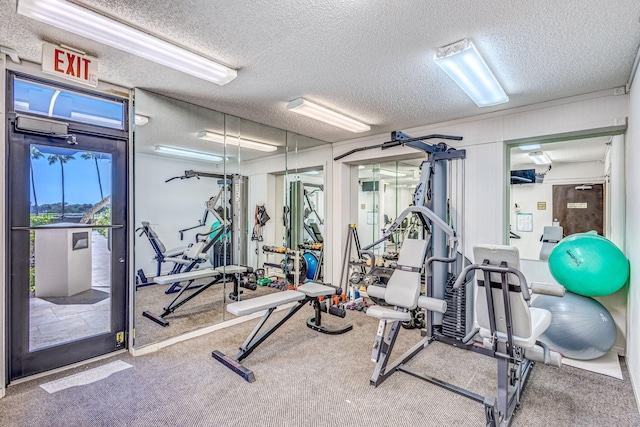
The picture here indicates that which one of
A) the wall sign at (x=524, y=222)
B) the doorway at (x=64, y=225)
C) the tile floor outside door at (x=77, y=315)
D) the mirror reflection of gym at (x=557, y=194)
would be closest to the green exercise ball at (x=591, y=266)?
the mirror reflection of gym at (x=557, y=194)

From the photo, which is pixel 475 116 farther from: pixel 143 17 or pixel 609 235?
pixel 143 17

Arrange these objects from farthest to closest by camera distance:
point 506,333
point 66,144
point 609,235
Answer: point 609,235 → point 66,144 → point 506,333

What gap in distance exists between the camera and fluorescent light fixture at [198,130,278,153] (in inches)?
151

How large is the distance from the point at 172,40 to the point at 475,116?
323 centimetres

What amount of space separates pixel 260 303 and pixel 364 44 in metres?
2.37

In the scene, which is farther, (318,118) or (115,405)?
(318,118)

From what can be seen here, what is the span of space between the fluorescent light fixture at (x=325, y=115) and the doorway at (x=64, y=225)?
1.69 meters

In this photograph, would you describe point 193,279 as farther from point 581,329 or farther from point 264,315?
point 581,329

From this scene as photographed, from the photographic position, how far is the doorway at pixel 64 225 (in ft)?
8.25

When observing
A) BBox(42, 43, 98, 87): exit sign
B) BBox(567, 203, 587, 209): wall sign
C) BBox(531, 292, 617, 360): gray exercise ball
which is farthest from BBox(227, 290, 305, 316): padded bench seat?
BBox(567, 203, 587, 209): wall sign

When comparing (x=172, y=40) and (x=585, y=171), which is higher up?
(x=172, y=40)

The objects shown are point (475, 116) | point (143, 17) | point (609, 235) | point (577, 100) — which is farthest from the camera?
point (609, 235)

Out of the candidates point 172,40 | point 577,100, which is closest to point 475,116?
point 577,100

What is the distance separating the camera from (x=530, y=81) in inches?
109
